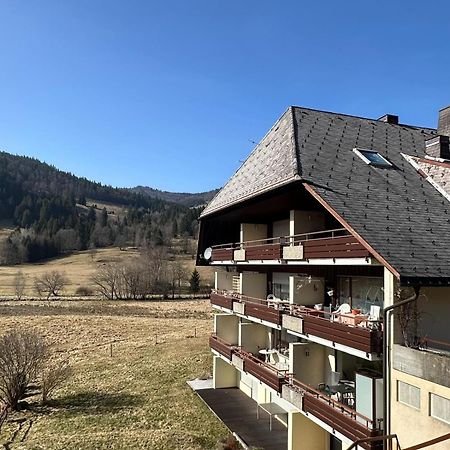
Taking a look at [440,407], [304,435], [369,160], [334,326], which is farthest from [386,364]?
[369,160]

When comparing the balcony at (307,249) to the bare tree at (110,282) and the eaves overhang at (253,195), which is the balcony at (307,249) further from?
the bare tree at (110,282)

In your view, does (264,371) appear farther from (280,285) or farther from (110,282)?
(110,282)

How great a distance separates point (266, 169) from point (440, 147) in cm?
691

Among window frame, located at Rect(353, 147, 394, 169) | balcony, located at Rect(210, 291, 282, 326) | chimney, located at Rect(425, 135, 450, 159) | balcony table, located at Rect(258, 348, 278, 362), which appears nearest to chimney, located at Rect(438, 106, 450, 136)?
chimney, located at Rect(425, 135, 450, 159)

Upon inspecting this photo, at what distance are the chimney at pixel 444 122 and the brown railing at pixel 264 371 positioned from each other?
13.0 metres

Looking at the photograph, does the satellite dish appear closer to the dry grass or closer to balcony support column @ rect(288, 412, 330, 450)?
balcony support column @ rect(288, 412, 330, 450)

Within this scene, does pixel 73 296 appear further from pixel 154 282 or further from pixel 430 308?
pixel 430 308

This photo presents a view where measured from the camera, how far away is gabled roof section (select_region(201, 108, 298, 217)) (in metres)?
16.8

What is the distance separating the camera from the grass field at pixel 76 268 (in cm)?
10369

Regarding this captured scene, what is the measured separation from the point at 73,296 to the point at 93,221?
366 feet

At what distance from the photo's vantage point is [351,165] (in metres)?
16.7

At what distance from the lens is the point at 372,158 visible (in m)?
17.6

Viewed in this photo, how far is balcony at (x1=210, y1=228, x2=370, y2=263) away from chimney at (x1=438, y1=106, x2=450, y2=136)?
837cm

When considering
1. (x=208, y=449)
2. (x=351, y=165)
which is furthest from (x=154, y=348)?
(x=351, y=165)
